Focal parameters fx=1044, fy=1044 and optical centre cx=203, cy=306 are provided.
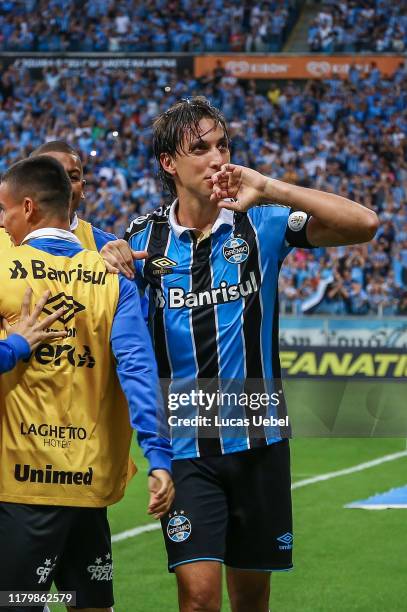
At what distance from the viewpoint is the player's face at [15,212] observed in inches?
155

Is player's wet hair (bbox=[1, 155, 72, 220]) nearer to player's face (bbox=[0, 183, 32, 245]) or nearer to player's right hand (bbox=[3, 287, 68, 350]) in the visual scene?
player's face (bbox=[0, 183, 32, 245])

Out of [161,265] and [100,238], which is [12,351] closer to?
[161,265]

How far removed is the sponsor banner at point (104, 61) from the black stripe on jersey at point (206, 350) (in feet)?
89.4

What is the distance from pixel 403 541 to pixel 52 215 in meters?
5.29

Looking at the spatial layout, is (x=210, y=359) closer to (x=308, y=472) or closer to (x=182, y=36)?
(x=308, y=472)

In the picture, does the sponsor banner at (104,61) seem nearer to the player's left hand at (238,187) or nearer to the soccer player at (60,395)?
the player's left hand at (238,187)

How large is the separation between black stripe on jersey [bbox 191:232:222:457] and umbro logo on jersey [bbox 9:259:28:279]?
892 mm

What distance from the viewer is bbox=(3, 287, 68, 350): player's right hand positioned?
146 inches

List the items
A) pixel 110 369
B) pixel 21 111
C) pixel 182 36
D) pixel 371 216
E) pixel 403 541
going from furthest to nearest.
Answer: pixel 182 36
pixel 21 111
pixel 403 541
pixel 371 216
pixel 110 369

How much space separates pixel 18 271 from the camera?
379 centimetres

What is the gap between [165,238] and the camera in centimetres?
459

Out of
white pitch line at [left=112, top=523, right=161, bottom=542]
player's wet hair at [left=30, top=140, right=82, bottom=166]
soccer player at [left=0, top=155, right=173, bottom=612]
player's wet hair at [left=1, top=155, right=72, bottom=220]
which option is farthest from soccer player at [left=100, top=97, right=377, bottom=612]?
white pitch line at [left=112, top=523, right=161, bottom=542]

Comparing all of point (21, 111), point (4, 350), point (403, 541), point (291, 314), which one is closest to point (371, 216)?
point (4, 350)

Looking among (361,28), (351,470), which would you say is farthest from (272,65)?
(351,470)
